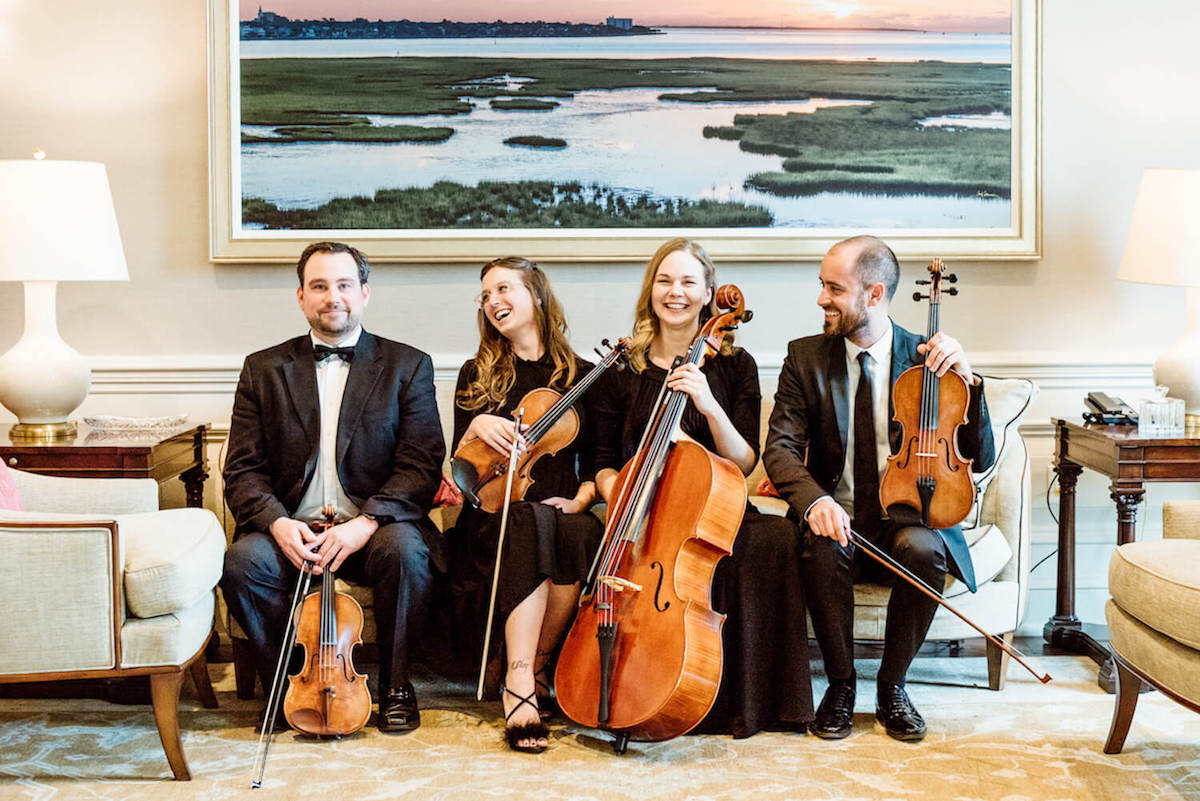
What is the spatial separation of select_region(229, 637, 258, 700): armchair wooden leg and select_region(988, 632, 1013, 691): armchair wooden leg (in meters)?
1.88

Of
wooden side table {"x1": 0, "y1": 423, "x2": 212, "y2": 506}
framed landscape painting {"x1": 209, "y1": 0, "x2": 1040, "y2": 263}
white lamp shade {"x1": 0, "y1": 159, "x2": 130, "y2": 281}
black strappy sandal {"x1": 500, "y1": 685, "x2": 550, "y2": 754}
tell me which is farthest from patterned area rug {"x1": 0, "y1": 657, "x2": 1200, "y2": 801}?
framed landscape painting {"x1": 209, "y1": 0, "x2": 1040, "y2": 263}

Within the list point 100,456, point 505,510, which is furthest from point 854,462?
point 100,456

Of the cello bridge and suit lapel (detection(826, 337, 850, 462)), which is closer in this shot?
the cello bridge

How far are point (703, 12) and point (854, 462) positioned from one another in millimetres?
1527

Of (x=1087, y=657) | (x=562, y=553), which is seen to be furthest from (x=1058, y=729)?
(x=562, y=553)

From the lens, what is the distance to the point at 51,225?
3104 mm

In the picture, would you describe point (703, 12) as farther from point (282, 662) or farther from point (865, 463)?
point (282, 662)

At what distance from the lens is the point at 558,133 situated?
3533mm

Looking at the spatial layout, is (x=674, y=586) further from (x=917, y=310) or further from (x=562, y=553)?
(x=917, y=310)

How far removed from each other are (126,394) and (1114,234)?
316 cm

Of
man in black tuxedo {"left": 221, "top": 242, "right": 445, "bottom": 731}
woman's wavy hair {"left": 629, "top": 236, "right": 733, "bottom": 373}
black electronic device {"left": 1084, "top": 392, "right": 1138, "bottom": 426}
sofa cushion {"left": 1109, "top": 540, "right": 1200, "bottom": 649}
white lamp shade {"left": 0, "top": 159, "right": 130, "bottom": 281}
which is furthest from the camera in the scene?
black electronic device {"left": 1084, "top": 392, "right": 1138, "bottom": 426}

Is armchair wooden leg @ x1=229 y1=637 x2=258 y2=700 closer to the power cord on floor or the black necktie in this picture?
the black necktie

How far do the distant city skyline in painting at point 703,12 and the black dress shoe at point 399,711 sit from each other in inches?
80.0

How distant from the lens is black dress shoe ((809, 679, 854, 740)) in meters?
2.61
